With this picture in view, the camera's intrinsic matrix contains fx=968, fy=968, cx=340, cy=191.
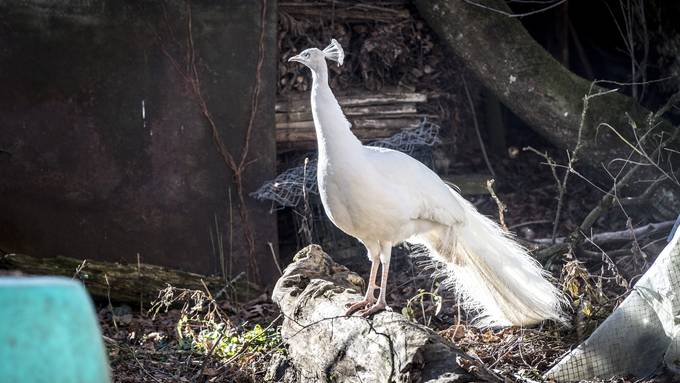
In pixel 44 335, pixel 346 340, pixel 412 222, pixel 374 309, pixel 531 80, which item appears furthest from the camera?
pixel 531 80

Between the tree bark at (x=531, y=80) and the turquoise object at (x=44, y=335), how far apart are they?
7020mm

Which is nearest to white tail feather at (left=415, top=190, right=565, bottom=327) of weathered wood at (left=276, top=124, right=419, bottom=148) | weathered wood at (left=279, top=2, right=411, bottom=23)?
weathered wood at (left=276, top=124, right=419, bottom=148)

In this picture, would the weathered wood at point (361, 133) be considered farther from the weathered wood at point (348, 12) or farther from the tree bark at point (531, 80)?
the weathered wood at point (348, 12)

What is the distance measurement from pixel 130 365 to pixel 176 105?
2617 mm

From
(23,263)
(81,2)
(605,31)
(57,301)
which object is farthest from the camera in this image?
(605,31)

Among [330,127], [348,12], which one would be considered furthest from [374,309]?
[348,12]

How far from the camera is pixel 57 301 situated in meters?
1.69

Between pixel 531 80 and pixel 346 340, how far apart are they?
4111mm

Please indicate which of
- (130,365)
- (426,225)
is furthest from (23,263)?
(426,225)

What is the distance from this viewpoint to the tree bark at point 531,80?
8.32m

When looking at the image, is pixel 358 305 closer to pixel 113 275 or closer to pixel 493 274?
pixel 493 274

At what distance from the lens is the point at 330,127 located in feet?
18.1

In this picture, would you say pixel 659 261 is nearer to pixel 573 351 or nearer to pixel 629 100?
pixel 573 351

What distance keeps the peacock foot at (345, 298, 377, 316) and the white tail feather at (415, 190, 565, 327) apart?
101 centimetres
